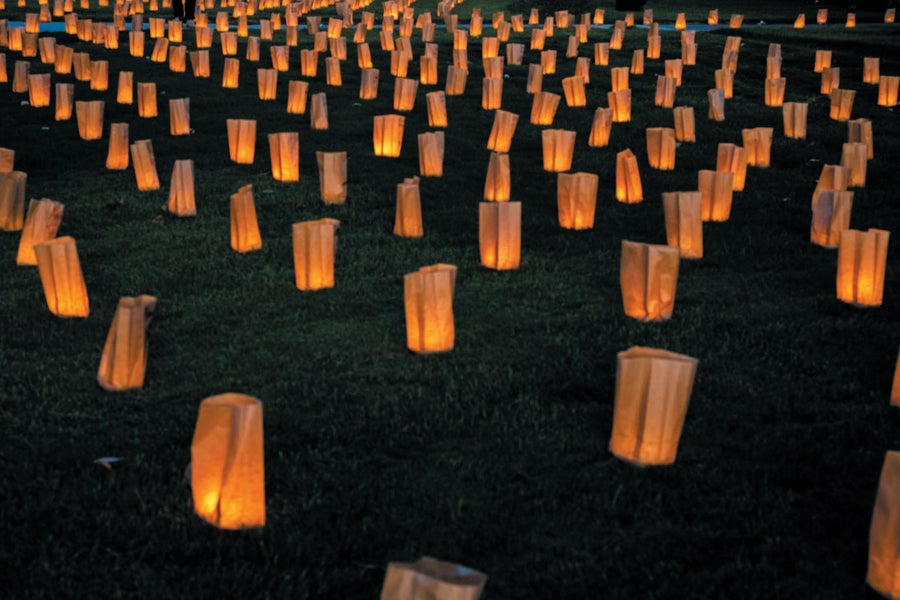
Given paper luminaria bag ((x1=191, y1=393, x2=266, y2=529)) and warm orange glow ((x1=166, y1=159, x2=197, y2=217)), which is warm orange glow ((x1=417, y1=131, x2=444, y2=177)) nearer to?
warm orange glow ((x1=166, y1=159, x2=197, y2=217))

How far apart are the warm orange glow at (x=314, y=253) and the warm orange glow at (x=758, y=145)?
494 centimetres

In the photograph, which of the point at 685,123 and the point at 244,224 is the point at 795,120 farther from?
the point at 244,224

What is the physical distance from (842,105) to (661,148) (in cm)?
376

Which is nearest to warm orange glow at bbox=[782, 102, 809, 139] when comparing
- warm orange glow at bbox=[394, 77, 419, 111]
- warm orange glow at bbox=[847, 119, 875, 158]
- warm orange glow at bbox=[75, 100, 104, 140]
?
warm orange glow at bbox=[847, 119, 875, 158]

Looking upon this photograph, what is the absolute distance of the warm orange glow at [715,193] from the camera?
7625mm

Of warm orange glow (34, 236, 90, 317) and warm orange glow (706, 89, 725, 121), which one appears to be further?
warm orange glow (706, 89, 725, 121)

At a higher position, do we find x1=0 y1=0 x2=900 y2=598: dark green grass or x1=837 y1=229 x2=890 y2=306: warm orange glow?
x1=837 y1=229 x2=890 y2=306: warm orange glow

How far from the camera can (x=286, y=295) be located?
19.8 feet

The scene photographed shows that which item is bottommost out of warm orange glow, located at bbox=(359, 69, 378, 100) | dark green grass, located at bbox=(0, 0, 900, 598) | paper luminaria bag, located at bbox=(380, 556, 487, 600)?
dark green grass, located at bbox=(0, 0, 900, 598)

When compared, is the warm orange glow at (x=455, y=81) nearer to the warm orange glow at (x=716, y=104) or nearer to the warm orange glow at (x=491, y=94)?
the warm orange glow at (x=491, y=94)

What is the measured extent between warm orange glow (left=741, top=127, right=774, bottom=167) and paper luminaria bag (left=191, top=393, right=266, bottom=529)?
7.27 m

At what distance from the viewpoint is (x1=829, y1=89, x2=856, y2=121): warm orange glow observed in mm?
12227

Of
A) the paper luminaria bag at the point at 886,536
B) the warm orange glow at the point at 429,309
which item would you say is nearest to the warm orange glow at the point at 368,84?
the warm orange glow at the point at 429,309

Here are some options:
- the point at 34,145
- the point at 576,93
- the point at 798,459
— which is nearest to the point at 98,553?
the point at 798,459
